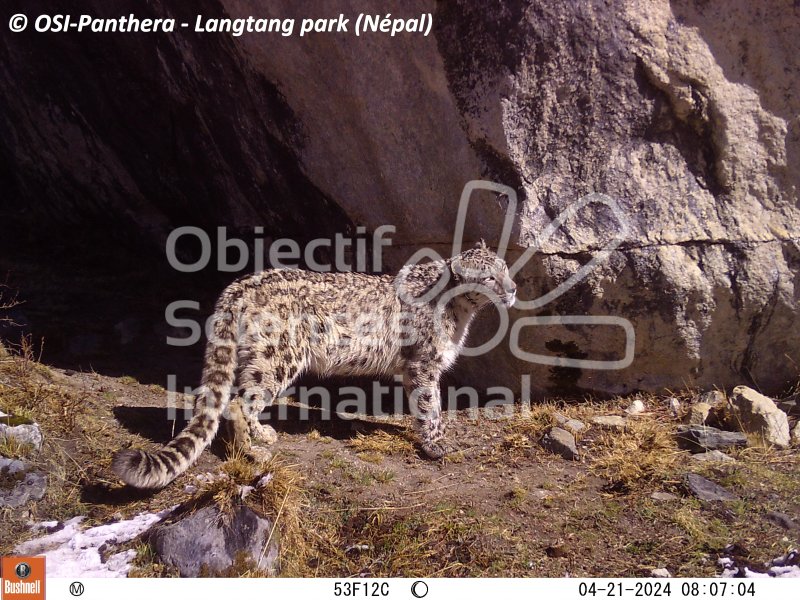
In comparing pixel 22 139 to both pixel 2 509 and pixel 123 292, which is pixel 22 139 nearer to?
pixel 123 292

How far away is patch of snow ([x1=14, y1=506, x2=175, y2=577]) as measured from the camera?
200 inches

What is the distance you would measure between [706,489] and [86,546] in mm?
4490

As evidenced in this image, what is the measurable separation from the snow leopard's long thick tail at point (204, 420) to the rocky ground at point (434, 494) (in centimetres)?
31

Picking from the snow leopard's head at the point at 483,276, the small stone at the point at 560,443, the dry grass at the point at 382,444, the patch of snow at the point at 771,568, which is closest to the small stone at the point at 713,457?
the small stone at the point at 560,443

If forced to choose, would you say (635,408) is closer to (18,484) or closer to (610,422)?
(610,422)

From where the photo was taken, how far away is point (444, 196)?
7359 mm

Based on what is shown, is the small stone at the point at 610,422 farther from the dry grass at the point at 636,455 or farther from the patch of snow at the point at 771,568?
the patch of snow at the point at 771,568

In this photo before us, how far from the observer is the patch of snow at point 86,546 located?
5070 mm

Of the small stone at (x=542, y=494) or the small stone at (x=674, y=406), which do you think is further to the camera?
the small stone at (x=674, y=406)

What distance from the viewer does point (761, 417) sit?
262 inches

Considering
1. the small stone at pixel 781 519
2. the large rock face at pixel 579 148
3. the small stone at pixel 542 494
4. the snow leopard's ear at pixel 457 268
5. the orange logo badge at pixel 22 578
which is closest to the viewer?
the orange logo badge at pixel 22 578

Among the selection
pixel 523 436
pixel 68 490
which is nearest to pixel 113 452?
pixel 68 490

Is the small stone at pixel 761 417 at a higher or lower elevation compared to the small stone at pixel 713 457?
higher

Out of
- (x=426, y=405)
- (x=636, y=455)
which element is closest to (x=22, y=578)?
(x=426, y=405)
